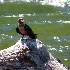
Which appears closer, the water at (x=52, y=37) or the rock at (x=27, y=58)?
the rock at (x=27, y=58)

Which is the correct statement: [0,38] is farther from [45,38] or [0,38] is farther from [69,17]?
[69,17]

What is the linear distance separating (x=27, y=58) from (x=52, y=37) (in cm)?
2758

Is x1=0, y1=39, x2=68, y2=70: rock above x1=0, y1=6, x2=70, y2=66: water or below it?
below

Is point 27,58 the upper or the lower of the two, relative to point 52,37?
lower

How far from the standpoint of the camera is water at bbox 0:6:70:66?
31.6 meters

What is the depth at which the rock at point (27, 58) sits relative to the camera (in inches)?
500

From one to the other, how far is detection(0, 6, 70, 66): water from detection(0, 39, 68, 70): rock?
43.6 feet

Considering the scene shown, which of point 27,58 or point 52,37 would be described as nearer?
point 27,58

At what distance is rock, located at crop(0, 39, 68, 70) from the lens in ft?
41.7

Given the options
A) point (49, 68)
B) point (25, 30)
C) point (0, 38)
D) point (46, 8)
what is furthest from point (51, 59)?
point (46, 8)

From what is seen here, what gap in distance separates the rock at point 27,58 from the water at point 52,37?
43.6ft

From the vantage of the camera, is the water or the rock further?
the water

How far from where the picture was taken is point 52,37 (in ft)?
132

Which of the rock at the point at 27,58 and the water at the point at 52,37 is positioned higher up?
the water at the point at 52,37
